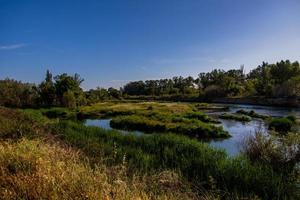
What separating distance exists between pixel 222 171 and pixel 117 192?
18.4 feet

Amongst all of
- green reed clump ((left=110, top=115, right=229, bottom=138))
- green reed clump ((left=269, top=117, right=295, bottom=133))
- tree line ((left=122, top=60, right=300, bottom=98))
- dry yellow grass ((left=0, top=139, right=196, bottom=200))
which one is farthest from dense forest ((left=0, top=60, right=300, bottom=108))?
dry yellow grass ((left=0, top=139, right=196, bottom=200))

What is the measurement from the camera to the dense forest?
56.5m

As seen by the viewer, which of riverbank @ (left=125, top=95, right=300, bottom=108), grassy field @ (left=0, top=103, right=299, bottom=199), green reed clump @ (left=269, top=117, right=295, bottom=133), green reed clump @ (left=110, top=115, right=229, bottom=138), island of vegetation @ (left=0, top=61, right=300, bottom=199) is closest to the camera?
grassy field @ (left=0, top=103, right=299, bottom=199)

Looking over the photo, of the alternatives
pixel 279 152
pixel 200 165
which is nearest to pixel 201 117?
pixel 279 152

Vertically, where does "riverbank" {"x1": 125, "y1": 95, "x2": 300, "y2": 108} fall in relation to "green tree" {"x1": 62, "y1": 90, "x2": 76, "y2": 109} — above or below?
below

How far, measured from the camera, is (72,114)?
42281 millimetres

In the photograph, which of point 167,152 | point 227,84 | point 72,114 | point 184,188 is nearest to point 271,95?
point 227,84

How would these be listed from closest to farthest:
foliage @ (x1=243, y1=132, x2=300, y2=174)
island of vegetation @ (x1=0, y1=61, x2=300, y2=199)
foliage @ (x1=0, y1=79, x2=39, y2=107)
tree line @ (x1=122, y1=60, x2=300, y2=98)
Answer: island of vegetation @ (x1=0, y1=61, x2=300, y2=199), foliage @ (x1=243, y1=132, x2=300, y2=174), foliage @ (x1=0, y1=79, x2=39, y2=107), tree line @ (x1=122, y1=60, x2=300, y2=98)

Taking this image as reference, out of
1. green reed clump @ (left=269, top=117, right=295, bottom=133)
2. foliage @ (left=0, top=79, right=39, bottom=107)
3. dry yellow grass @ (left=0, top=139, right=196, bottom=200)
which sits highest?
foliage @ (left=0, top=79, right=39, bottom=107)

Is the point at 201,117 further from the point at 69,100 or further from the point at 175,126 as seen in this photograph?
the point at 69,100

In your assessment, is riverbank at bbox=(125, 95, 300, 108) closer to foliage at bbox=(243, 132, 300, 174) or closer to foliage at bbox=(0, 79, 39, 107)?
foliage at bbox=(0, 79, 39, 107)

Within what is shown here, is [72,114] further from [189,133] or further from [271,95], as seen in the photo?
[271,95]

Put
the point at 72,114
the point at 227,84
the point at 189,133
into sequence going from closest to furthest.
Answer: the point at 189,133 → the point at 72,114 → the point at 227,84

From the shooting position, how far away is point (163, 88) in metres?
108
